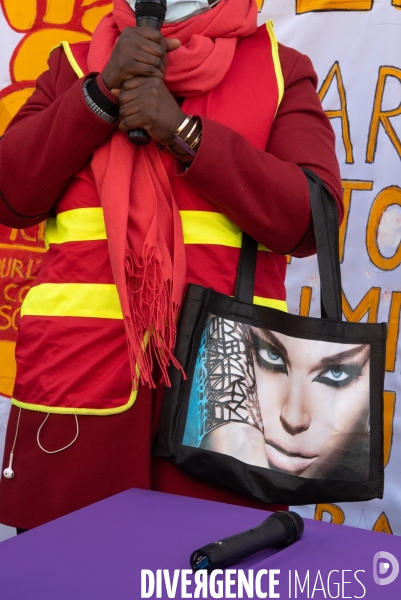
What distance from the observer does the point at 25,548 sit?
743 mm

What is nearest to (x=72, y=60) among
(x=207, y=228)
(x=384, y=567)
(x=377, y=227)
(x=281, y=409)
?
(x=207, y=228)

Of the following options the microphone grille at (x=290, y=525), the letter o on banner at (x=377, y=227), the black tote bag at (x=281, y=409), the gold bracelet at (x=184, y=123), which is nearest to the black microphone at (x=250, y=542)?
the microphone grille at (x=290, y=525)

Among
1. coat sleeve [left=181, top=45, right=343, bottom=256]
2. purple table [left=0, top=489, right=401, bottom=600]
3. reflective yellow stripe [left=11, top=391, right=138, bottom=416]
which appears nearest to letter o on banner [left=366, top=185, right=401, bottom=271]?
coat sleeve [left=181, top=45, right=343, bottom=256]

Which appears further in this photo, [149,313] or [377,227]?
[377,227]

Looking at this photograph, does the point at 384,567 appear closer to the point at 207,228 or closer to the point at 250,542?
the point at 250,542

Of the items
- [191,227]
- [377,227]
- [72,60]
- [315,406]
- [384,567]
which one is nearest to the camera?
[384,567]

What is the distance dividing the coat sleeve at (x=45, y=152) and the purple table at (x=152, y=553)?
2.17 feet

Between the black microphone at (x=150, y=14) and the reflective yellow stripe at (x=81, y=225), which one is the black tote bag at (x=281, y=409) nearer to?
the reflective yellow stripe at (x=81, y=225)

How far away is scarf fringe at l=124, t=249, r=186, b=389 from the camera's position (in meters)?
1.27

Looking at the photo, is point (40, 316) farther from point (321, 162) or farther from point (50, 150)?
point (321, 162)

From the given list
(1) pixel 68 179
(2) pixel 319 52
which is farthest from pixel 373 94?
(1) pixel 68 179

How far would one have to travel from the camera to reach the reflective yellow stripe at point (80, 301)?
4.41 ft

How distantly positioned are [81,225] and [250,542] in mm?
781

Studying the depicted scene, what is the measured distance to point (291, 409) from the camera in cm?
128
